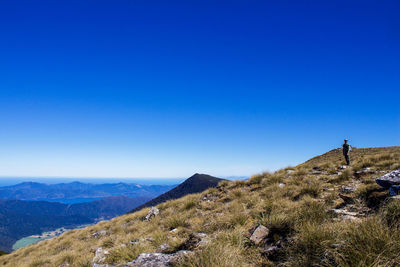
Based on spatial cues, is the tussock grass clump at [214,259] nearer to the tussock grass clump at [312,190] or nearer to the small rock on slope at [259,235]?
the small rock on slope at [259,235]

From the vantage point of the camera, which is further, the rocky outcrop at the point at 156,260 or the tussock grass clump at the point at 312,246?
A: the rocky outcrop at the point at 156,260

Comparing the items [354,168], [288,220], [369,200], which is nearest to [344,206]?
[369,200]

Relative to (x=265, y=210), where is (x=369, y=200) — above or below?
above

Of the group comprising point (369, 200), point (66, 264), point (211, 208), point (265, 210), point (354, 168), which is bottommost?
point (66, 264)

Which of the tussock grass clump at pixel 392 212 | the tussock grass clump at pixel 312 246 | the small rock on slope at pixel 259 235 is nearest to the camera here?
the tussock grass clump at pixel 312 246

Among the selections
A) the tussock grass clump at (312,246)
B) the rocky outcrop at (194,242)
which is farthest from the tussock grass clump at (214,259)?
the tussock grass clump at (312,246)

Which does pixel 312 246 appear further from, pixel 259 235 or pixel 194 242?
pixel 194 242

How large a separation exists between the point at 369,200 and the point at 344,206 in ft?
2.87

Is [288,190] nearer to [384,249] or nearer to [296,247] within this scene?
[296,247]

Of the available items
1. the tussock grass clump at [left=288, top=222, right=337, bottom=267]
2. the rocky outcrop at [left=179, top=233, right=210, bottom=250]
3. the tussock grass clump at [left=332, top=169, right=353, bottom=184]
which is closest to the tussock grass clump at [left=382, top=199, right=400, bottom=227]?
the tussock grass clump at [left=288, top=222, right=337, bottom=267]

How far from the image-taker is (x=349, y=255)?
2.91m

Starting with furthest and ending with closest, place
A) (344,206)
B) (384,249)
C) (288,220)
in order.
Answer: (344,206)
(288,220)
(384,249)

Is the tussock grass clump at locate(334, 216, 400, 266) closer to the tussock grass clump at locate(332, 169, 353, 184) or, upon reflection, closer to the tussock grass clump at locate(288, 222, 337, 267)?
the tussock grass clump at locate(288, 222, 337, 267)

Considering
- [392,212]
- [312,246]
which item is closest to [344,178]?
[392,212]
